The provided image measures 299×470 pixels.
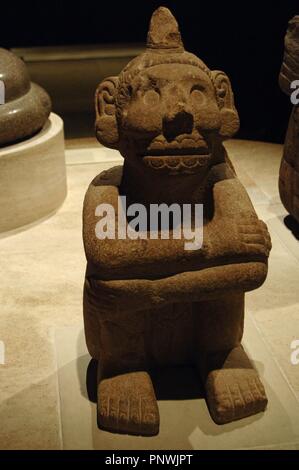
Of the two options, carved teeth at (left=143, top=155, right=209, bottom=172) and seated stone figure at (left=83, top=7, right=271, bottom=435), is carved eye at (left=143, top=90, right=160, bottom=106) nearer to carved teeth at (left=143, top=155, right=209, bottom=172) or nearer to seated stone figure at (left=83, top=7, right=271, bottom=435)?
seated stone figure at (left=83, top=7, right=271, bottom=435)

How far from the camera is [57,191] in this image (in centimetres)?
468

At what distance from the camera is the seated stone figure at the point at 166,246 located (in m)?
2.40

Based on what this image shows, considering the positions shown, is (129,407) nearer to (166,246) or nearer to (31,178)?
(166,246)

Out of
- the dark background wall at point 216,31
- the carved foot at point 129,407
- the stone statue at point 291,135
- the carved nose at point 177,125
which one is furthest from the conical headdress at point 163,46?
the dark background wall at point 216,31

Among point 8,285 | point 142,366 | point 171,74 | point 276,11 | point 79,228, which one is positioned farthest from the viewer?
point 276,11

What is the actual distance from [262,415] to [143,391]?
0.48 metres

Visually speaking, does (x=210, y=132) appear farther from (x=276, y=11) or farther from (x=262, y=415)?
(x=276, y=11)

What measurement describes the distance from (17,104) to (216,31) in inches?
73.0

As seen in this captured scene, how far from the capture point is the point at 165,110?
2346mm

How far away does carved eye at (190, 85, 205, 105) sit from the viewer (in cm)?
241

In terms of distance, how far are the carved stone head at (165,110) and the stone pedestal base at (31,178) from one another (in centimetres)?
192

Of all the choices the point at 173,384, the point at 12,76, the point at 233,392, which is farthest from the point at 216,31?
the point at 233,392

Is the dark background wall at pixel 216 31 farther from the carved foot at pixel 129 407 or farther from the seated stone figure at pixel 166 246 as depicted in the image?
the carved foot at pixel 129 407
